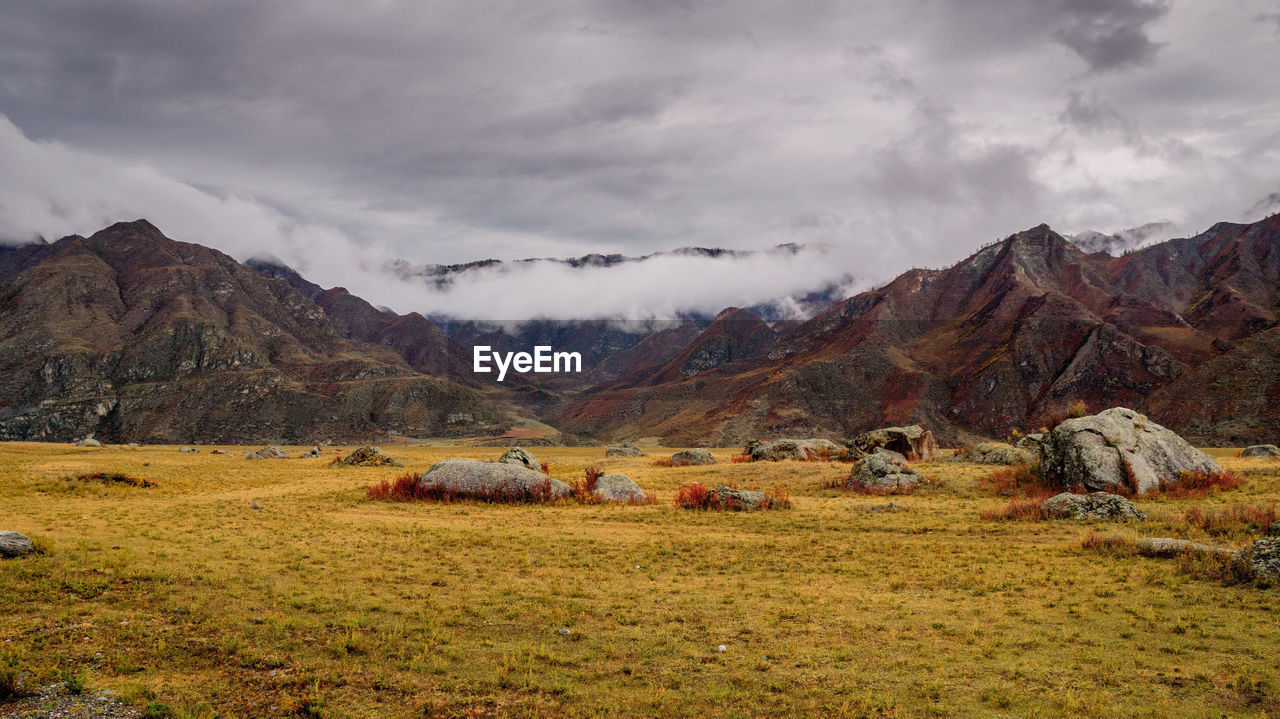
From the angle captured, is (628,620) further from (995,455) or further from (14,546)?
(995,455)

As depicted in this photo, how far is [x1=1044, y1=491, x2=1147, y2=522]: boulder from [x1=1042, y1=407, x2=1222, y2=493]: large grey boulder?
6359mm

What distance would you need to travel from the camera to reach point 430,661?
11.9m

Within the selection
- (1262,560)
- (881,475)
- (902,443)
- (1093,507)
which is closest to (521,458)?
(881,475)

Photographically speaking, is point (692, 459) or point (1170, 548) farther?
point (692, 459)

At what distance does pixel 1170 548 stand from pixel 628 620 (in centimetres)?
1725

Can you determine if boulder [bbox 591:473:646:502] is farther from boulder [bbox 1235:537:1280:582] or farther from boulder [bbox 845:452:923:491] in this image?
boulder [bbox 1235:537:1280:582]

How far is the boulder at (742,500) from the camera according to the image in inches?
1312

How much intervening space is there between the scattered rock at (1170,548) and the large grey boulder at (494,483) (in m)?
26.5

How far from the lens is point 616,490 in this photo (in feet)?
122

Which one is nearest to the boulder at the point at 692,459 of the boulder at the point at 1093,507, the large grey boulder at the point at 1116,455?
the large grey boulder at the point at 1116,455

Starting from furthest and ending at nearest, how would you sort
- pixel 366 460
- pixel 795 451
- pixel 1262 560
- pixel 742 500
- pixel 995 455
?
pixel 795 451 < pixel 366 460 < pixel 995 455 < pixel 742 500 < pixel 1262 560

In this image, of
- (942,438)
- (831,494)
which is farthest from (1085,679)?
(942,438)

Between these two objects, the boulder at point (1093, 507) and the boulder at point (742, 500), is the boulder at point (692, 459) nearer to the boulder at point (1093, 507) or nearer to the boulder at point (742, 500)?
the boulder at point (742, 500)

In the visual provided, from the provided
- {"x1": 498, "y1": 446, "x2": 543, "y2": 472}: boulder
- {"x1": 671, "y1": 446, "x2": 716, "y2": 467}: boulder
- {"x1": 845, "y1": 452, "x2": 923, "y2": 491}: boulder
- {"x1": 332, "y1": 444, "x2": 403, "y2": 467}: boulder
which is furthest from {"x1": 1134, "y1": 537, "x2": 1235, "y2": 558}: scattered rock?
{"x1": 332, "y1": 444, "x2": 403, "y2": 467}: boulder
